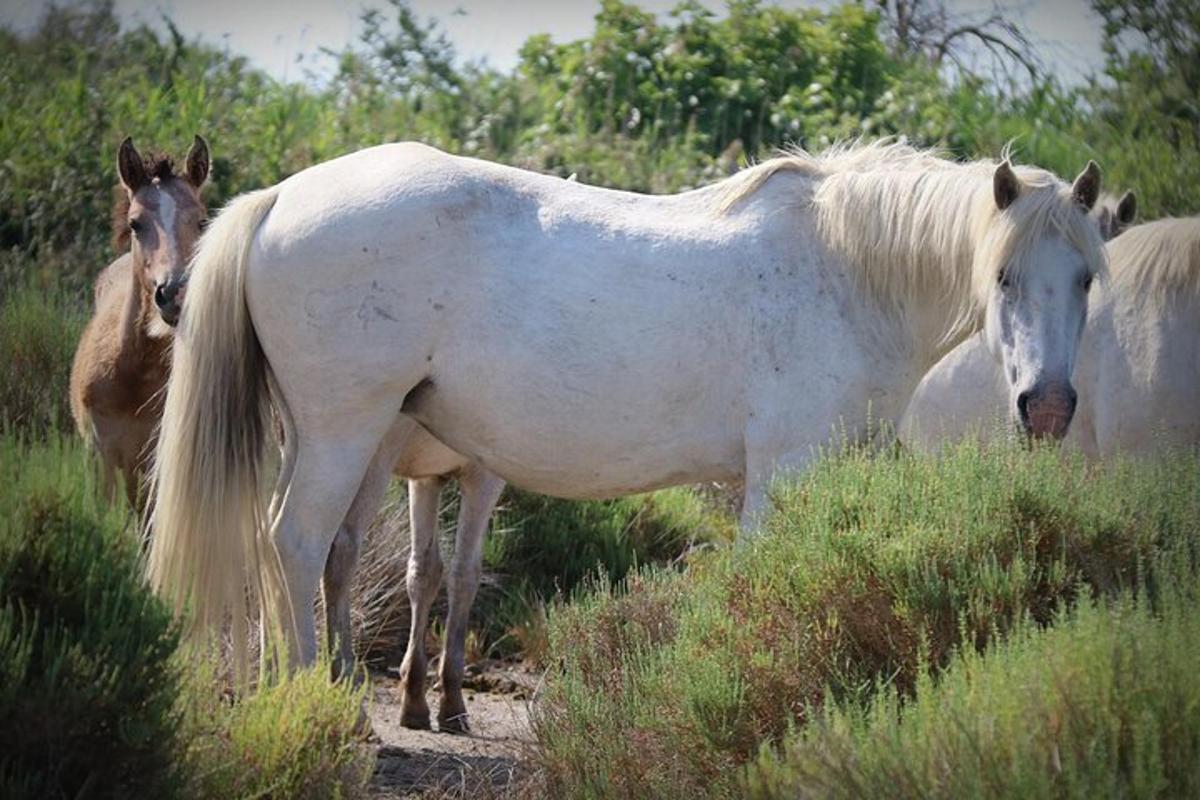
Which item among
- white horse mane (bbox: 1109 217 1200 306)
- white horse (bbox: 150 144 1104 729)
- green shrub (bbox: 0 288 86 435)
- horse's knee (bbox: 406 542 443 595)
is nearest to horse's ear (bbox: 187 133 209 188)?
green shrub (bbox: 0 288 86 435)

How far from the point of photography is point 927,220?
214 inches

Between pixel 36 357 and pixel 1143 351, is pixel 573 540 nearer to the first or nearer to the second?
pixel 36 357

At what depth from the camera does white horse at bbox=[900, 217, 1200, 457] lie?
21.6ft

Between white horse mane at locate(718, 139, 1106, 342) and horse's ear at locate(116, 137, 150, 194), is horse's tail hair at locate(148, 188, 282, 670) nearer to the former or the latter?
horse's ear at locate(116, 137, 150, 194)

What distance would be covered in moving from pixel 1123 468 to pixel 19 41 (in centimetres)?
1118

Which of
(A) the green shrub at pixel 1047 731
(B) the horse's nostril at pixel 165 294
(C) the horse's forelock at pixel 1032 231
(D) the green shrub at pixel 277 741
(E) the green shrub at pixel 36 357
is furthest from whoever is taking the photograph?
(E) the green shrub at pixel 36 357

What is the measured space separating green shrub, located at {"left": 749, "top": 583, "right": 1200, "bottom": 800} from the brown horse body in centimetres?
348

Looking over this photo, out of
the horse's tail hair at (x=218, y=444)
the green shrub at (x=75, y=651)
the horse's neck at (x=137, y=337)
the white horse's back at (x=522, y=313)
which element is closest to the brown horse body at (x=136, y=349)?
the horse's neck at (x=137, y=337)

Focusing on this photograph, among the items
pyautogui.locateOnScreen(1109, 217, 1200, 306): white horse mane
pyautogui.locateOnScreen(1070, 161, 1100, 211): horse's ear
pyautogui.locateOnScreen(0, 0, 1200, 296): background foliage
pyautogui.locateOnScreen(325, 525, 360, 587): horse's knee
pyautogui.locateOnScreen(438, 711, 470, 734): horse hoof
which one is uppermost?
pyautogui.locateOnScreen(0, 0, 1200, 296): background foliage

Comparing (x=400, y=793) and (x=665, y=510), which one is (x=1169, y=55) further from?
(x=400, y=793)

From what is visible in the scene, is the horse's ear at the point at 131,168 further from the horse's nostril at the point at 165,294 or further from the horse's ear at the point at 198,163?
the horse's nostril at the point at 165,294

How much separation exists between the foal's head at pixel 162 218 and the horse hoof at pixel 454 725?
72.3 inches

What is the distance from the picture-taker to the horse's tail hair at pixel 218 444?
5.21m

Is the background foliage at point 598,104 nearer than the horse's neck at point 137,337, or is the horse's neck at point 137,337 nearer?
the horse's neck at point 137,337
